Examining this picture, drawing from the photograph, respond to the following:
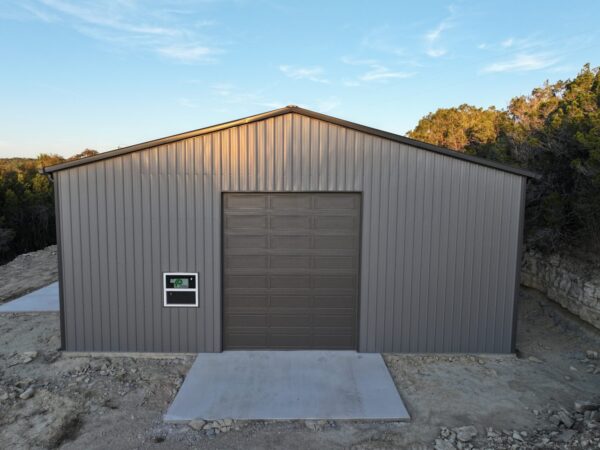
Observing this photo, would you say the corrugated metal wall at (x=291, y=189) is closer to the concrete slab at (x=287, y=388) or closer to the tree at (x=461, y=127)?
the concrete slab at (x=287, y=388)

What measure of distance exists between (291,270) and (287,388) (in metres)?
1.84

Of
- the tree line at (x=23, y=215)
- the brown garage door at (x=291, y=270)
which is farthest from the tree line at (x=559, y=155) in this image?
the tree line at (x=23, y=215)

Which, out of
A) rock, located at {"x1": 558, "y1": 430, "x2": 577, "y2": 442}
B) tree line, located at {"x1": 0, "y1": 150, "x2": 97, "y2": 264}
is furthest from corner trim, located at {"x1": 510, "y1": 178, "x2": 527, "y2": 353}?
tree line, located at {"x1": 0, "y1": 150, "x2": 97, "y2": 264}

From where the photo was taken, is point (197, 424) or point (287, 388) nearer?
point (197, 424)

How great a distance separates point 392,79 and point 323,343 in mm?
11376

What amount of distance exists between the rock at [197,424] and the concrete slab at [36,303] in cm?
560

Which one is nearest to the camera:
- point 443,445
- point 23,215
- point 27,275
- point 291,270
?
point 443,445

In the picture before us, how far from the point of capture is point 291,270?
5965 millimetres

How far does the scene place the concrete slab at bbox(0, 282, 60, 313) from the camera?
7840mm

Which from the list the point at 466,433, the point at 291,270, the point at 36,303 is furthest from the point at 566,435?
the point at 36,303

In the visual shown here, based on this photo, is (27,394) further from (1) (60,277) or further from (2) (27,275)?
(2) (27,275)

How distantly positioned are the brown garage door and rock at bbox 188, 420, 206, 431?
6.21 feet

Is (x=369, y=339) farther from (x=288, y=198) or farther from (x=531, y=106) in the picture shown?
(x=531, y=106)

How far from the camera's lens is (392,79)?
13852 mm
